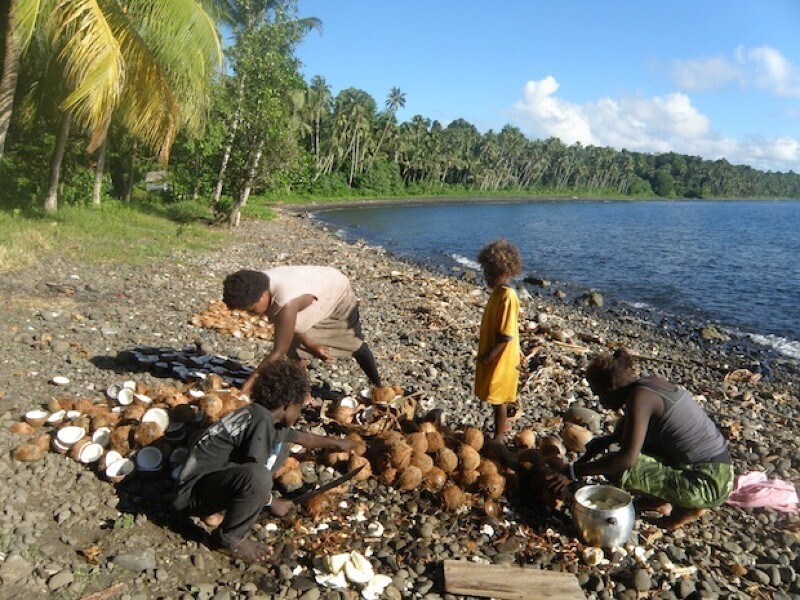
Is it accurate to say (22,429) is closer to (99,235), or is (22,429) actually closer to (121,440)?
(121,440)

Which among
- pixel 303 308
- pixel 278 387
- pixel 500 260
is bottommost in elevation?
pixel 278 387

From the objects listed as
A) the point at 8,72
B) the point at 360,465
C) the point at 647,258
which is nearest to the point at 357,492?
the point at 360,465

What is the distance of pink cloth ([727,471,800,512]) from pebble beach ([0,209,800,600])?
0.31 ft

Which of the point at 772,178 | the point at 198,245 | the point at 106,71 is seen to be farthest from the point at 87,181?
the point at 772,178

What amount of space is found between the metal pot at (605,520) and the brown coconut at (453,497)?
0.75m

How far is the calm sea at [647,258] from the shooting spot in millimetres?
18500

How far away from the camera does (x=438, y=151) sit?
3172 inches

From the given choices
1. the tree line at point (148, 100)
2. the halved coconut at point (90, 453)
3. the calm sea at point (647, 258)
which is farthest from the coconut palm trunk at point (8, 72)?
the calm sea at point (647, 258)

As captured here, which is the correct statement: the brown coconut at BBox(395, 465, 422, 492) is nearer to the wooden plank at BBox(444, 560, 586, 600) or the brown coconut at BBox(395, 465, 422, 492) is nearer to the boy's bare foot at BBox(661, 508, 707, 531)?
the wooden plank at BBox(444, 560, 586, 600)

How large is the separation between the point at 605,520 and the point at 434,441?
1.37 metres

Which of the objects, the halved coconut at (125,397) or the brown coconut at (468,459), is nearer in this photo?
the brown coconut at (468,459)

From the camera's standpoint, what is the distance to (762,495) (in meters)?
5.00

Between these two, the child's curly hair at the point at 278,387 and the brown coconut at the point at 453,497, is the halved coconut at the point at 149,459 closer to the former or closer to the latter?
the child's curly hair at the point at 278,387

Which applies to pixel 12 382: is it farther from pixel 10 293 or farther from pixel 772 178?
pixel 772 178
